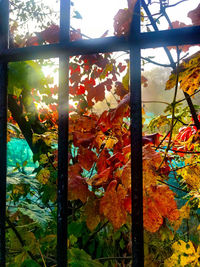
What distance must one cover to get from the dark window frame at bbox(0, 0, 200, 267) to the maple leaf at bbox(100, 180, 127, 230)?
0.64 ft

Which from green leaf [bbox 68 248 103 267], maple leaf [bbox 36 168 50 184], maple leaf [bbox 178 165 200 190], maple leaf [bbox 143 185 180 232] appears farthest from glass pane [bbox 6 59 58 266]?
maple leaf [bbox 178 165 200 190]

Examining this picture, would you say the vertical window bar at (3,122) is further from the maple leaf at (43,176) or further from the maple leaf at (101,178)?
the maple leaf at (43,176)

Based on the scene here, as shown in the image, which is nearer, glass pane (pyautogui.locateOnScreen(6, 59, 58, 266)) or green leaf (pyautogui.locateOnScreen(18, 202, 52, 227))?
glass pane (pyautogui.locateOnScreen(6, 59, 58, 266))

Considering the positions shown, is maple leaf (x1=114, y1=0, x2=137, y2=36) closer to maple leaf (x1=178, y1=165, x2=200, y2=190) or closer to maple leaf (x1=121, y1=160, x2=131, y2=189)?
maple leaf (x1=121, y1=160, x2=131, y2=189)

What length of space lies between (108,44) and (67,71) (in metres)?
0.14

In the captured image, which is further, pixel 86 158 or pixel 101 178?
pixel 86 158

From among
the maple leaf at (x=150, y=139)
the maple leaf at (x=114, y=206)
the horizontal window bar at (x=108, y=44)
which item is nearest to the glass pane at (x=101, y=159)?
the maple leaf at (x=114, y=206)

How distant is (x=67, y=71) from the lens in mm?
759

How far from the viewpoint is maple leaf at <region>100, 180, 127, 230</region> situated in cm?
89

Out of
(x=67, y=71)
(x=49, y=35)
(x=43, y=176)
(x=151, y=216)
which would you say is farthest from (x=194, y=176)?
(x=49, y=35)

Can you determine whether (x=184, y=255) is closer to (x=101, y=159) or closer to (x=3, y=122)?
(x=101, y=159)

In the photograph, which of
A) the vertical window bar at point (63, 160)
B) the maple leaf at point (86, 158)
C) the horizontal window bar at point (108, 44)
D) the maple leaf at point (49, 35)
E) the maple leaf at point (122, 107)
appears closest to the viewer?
the horizontal window bar at point (108, 44)

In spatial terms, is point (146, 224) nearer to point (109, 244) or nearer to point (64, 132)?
point (64, 132)

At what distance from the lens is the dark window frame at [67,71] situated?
2.17ft
